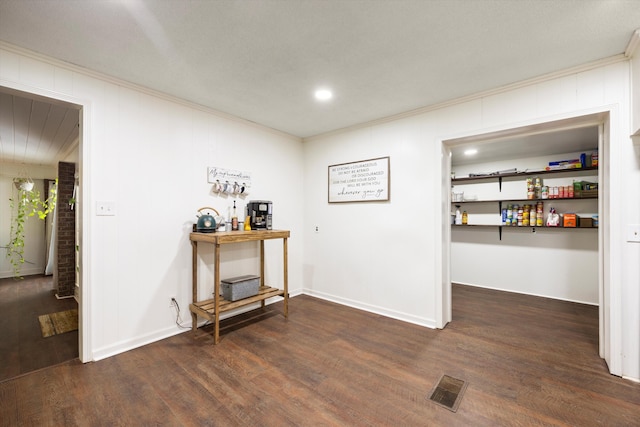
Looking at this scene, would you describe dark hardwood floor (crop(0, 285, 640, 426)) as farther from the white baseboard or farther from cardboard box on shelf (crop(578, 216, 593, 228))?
cardboard box on shelf (crop(578, 216, 593, 228))

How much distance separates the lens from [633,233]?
1931mm

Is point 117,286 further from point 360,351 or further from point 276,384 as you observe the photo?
point 360,351

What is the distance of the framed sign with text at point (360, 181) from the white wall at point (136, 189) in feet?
4.13

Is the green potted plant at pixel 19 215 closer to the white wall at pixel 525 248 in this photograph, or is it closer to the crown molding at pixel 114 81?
the crown molding at pixel 114 81

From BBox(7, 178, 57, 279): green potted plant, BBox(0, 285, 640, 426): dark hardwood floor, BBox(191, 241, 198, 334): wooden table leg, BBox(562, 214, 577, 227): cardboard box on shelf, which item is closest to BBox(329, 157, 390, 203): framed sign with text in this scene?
BBox(0, 285, 640, 426): dark hardwood floor

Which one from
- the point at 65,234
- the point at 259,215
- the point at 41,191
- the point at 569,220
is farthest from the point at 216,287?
the point at 41,191

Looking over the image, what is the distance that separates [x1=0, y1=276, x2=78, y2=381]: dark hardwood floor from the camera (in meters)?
2.23

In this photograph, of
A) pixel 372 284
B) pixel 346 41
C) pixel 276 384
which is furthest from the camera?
pixel 372 284

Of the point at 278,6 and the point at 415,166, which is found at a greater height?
the point at 278,6

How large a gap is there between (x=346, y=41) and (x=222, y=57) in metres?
0.91

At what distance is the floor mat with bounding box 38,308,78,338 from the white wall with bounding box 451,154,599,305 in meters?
5.58

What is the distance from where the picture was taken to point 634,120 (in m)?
1.90

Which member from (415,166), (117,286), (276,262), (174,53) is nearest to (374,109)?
(415,166)

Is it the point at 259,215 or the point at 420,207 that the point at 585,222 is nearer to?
the point at 420,207
